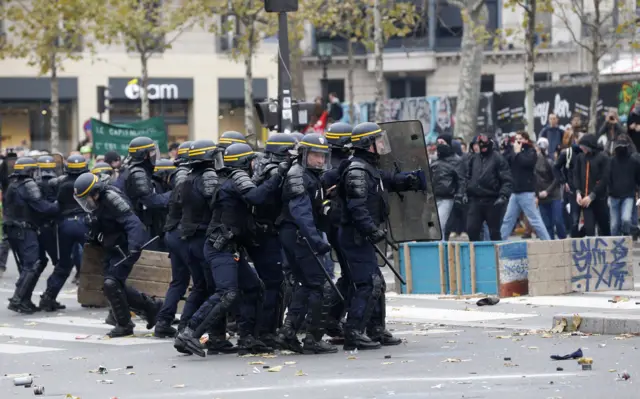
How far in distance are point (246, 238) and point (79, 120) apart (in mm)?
38422

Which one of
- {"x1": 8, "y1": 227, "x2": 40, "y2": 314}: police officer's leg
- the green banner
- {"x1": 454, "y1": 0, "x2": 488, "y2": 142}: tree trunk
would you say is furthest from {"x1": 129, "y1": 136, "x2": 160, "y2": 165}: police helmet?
{"x1": 454, "y1": 0, "x2": 488, "y2": 142}: tree trunk

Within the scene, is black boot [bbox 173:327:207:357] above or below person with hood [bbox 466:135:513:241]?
below

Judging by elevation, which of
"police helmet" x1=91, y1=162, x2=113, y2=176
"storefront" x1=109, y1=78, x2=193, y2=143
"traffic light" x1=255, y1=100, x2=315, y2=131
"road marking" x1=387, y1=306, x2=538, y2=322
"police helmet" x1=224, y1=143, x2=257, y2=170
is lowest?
"road marking" x1=387, y1=306, x2=538, y2=322

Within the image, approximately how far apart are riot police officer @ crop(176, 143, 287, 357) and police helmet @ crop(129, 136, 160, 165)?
3066 mm

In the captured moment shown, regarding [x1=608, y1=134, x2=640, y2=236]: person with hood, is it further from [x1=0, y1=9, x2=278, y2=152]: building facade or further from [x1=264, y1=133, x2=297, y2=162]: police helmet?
[x1=0, y1=9, x2=278, y2=152]: building facade

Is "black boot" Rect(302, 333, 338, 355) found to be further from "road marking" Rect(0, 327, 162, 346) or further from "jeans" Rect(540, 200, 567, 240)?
"jeans" Rect(540, 200, 567, 240)

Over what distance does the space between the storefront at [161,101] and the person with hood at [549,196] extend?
2841 centimetres

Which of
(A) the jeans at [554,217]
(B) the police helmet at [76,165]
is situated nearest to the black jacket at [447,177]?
(A) the jeans at [554,217]

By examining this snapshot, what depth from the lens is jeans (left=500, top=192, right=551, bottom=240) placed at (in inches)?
Answer: 765

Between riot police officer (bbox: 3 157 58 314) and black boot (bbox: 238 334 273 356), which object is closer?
black boot (bbox: 238 334 273 356)

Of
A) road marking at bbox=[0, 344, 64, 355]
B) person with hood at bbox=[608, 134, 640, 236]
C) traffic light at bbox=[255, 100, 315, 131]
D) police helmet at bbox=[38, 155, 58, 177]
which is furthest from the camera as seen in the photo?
traffic light at bbox=[255, 100, 315, 131]

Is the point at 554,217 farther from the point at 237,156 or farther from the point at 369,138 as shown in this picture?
the point at 237,156

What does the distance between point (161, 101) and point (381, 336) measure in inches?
1547

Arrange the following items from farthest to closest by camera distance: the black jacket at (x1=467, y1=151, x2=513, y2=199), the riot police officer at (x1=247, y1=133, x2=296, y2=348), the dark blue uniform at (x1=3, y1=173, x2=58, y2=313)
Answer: the black jacket at (x1=467, y1=151, x2=513, y2=199) → the dark blue uniform at (x1=3, y1=173, x2=58, y2=313) → the riot police officer at (x1=247, y1=133, x2=296, y2=348)
